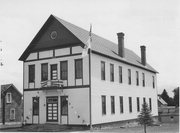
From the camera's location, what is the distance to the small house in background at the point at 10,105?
156 ft

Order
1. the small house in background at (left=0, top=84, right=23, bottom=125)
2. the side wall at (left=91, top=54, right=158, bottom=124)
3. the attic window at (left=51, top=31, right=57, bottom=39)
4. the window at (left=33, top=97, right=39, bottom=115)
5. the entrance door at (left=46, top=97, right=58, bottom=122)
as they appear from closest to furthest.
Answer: the side wall at (left=91, top=54, right=158, bottom=124) → the entrance door at (left=46, top=97, right=58, bottom=122) → the attic window at (left=51, top=31, right=57, bottom=39) → the window at (left=33, top=97, right=39, bottom=115) → the small house in background at (left=0, top=84, right=23, bottom=125)

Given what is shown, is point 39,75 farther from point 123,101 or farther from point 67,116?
point 123,101

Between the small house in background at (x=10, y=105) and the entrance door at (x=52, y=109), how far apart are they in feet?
62.8

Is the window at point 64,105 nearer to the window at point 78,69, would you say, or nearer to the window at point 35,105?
the window at point 78,69

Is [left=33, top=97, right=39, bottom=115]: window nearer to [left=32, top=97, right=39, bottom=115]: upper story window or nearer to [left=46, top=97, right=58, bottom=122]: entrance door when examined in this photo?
[left=32, top=97, right=39, bottom=115]: upper story window

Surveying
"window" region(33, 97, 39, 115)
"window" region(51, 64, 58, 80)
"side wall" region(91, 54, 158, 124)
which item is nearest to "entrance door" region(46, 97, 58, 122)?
"window" region(33, 97, 39, 115)

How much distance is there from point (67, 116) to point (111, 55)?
26.1 feet

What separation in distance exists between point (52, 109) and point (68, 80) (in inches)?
130

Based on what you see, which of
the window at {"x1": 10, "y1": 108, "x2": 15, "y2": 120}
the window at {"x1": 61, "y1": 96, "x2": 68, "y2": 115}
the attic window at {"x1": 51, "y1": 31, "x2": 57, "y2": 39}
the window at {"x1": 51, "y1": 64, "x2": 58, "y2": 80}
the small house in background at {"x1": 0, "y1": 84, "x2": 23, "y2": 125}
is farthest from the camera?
the window at {"x1": 10, "y1": 108, "x2": 15, "y2": 120}

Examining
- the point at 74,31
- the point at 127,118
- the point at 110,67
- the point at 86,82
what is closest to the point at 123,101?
the point at 127,118

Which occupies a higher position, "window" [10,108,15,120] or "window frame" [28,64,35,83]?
"window frame" [28,64,35,83]

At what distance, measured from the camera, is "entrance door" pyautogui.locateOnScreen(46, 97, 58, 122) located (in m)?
29.9

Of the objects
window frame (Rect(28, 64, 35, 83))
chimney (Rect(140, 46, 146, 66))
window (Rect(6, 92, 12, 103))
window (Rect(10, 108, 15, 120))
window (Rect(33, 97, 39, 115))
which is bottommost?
window (Rect(10, 108, 15, 120))

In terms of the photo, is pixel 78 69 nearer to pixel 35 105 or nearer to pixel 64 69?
pixel 64 69
